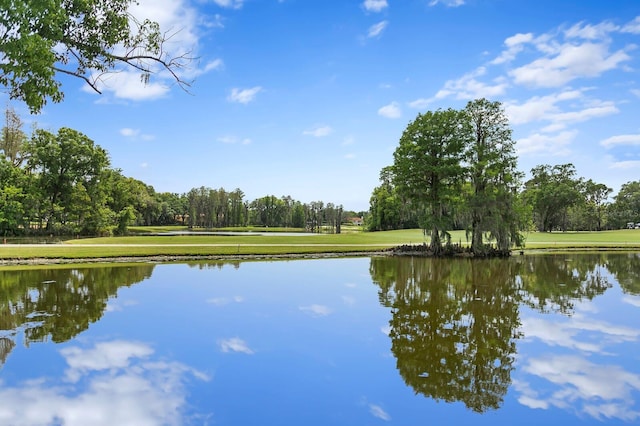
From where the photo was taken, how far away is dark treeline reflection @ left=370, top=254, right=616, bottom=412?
626cm

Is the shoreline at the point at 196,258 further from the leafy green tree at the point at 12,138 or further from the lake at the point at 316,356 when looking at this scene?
the leafy green tree at the point at 12,138

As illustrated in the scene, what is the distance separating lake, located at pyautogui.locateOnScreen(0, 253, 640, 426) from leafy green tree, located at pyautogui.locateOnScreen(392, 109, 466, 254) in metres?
16.3

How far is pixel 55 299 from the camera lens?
482 inches

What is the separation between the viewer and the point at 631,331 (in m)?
9.24

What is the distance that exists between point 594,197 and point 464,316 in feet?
353

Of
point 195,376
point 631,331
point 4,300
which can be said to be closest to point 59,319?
point 4,300

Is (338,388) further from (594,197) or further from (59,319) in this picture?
(594,197)

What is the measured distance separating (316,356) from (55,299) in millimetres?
9370

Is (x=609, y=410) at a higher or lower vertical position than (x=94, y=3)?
lower

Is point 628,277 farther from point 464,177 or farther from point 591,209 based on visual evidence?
point 591,209

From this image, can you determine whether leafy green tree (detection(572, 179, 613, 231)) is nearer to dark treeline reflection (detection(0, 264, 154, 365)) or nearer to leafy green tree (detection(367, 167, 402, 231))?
leafy green tree (detection(367, 167, 402, 231))

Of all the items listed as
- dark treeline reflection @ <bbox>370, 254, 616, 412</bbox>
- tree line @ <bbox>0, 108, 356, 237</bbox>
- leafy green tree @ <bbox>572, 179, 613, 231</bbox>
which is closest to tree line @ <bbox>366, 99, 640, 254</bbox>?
dark treeline reflection @ <bbox>370, 254, 616, 412</bbox>

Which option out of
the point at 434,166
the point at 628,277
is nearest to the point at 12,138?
the point at 434,166

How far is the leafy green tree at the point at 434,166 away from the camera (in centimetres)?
3045
